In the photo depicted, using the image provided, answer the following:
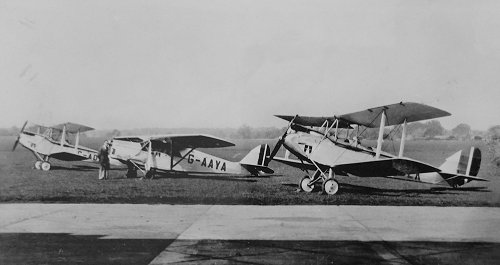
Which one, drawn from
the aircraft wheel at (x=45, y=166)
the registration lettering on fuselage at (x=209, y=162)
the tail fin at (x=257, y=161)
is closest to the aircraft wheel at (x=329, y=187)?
the tail fin at (x=257, y=161)

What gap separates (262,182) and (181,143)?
3944 mm

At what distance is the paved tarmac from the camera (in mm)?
5461

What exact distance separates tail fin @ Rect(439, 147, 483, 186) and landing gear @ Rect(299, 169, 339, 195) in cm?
486

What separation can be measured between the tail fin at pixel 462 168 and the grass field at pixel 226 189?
0.50 meters

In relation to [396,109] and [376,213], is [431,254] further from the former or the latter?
[396,109]

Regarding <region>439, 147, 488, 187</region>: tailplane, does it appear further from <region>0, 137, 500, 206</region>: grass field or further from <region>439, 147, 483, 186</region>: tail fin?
<region>0, 137, 500, 206</region>: grass field

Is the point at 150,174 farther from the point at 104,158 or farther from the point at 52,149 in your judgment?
the point at 52,149

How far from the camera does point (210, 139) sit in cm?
1748

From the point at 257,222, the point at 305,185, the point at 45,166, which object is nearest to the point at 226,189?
the point at 305,185

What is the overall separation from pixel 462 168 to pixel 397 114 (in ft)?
15.7

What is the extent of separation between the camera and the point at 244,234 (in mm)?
6859

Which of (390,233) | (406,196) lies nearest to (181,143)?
(406,196)

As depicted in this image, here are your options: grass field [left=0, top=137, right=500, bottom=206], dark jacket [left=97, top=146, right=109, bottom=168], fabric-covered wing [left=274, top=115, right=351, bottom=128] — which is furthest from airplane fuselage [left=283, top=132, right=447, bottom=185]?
dark jacket [left=97, top=146, right=109, bottom=168]

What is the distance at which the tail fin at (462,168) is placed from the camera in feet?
50.5
